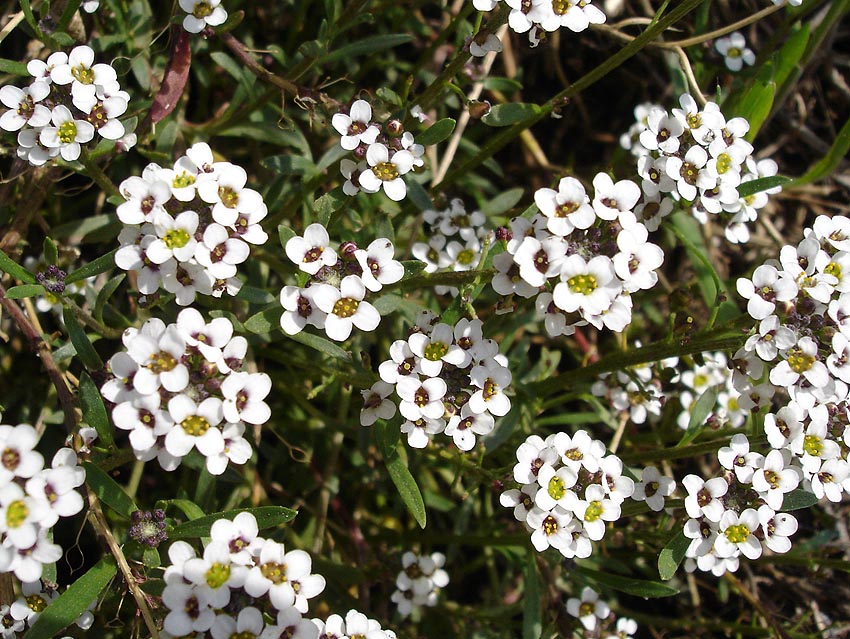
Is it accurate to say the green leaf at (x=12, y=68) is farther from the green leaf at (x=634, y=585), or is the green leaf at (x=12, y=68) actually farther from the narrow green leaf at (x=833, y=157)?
the narrow green leaf at (x=833, y=157)

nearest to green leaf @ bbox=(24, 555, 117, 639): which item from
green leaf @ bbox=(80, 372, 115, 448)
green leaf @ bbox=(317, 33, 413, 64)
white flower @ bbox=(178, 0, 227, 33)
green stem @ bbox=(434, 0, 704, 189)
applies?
green leaf @ bbox=(80, 372, 115, 448)

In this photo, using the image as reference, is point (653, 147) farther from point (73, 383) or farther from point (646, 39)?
point (73, 383)

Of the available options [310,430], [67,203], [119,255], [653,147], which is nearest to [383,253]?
[119,255]

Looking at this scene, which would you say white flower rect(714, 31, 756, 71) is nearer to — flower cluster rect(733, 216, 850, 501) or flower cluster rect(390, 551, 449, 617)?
flower cluster rect(733, 216, 850, 501)

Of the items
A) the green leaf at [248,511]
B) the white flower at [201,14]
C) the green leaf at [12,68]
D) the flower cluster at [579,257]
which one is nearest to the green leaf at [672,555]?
the flower cluster at [579,257]

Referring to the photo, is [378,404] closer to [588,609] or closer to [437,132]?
[437,132]

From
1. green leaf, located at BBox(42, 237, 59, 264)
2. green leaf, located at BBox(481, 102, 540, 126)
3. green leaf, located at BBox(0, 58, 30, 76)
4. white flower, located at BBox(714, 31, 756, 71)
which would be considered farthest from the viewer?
white flower, located at BBox(714, 31, 756, 71)

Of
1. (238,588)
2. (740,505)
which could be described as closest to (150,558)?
(238,588)
